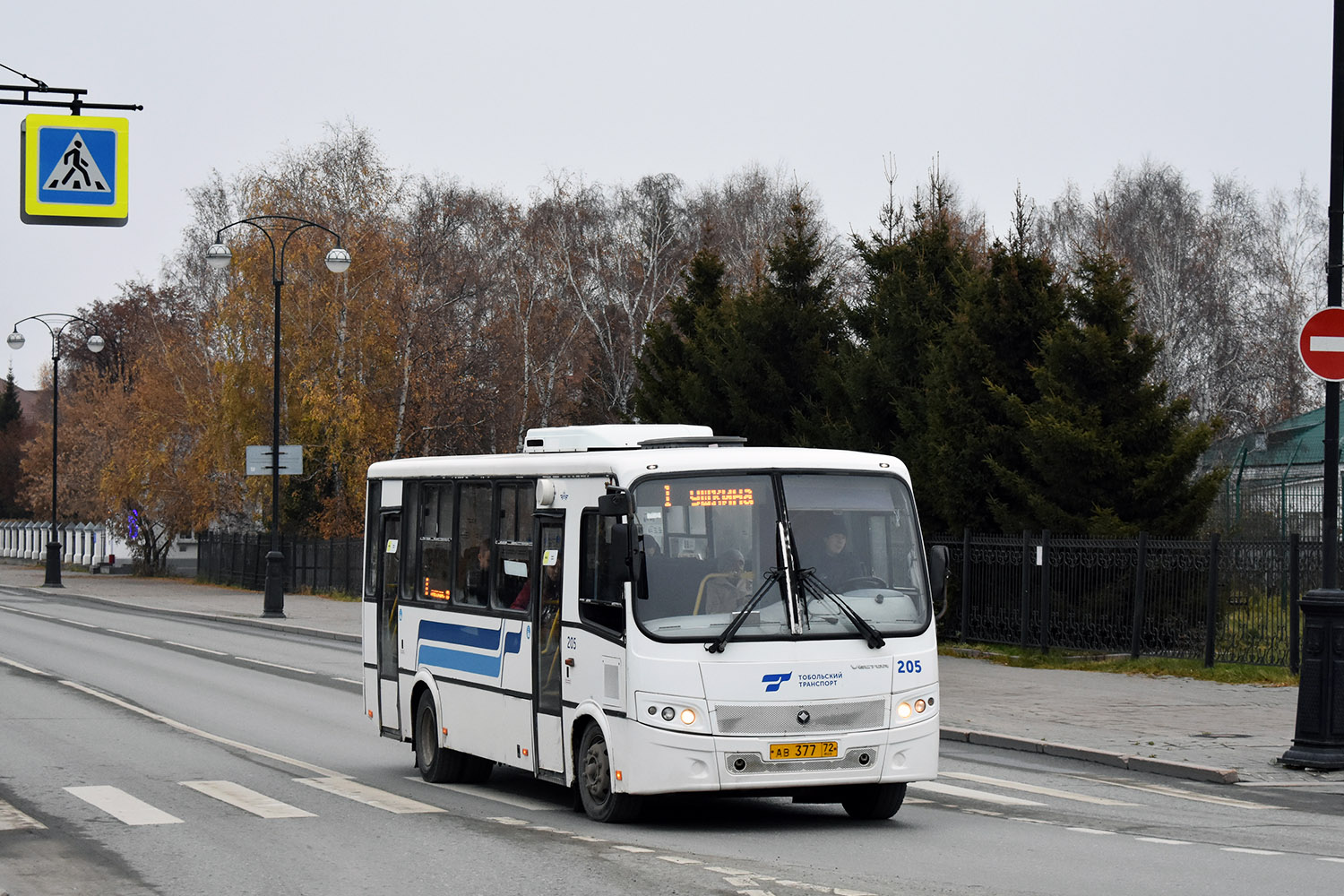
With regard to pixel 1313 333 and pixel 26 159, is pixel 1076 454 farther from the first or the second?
pixel 26 159

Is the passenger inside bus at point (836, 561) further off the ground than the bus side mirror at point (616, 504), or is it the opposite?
the bus side mirror at point (616, 504)

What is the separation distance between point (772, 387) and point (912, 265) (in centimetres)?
412

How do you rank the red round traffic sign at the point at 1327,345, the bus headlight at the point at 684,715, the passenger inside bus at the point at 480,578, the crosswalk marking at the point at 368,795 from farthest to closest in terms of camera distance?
the red round traffic sign at the point at 1327,345 → the passenger inside bus at the point at 480,578 → the crosswalk marking at the point at 368,795 → the bus headlight at the point at 684,715

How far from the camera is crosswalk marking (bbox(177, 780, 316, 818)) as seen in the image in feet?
39.0

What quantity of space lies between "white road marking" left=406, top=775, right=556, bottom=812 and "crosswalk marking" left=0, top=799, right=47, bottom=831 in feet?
9.87

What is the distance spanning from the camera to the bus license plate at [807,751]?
34.8ft

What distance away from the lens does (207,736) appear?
17094 millimetres

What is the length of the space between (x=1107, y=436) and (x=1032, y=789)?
12155 mm

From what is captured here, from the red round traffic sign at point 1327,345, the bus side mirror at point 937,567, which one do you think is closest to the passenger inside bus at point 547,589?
the bus side mirror at point 937,567

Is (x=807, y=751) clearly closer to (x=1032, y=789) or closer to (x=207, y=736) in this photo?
(x=1032, y=789)

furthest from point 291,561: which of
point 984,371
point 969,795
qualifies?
point 969,795

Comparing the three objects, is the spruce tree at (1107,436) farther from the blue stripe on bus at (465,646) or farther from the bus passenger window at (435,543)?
the blue stripe on bus at (465,646)

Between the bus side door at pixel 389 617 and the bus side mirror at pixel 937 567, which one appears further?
the bus side door at pixel 389 617

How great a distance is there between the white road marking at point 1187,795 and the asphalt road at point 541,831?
0.13 ft
